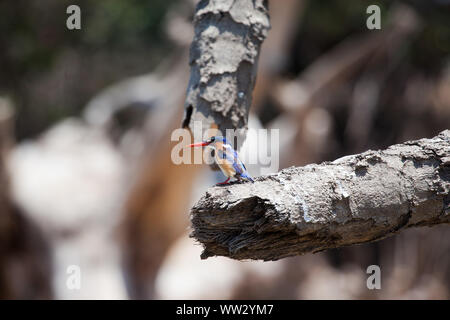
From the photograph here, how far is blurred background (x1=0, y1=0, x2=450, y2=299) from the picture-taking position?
3.77 meters

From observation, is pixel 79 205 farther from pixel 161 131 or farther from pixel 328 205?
pixel 328 205

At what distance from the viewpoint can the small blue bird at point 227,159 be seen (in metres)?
1.02

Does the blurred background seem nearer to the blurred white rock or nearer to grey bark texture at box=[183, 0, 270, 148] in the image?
the blurred white rock

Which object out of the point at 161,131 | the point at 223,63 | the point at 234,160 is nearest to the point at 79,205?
the point at 161,131

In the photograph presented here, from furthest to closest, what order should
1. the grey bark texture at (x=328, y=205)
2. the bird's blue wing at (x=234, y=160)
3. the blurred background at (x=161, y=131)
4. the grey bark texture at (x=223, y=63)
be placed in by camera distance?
1. the blurred background at (x=161, y=131)
2. the grey bark texture at (x=223, y=63)
3. the bird's blue wing at (x=234, y=160)
4. the grey bark texture at (x=328, y=205)

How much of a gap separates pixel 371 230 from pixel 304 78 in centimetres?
420

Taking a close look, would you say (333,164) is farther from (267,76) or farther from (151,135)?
(267,76)

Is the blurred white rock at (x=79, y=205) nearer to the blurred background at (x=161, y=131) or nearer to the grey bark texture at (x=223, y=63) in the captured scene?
the blurred background at (x=161, y=131)

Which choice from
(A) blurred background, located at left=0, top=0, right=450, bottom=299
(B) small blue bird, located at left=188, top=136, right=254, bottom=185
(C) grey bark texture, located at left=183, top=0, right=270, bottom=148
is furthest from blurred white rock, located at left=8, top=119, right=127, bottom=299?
(B) small blue bird, located at left=188, top=136, right=254, bottom=185

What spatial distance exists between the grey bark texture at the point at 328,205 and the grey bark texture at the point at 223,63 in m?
0.24

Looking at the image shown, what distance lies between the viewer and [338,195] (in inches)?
37.0

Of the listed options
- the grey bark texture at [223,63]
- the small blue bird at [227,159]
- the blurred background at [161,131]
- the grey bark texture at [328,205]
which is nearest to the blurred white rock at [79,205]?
the blurred background at [161,131]

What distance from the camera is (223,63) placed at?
1.16m

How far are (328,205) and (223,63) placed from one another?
40 cm
